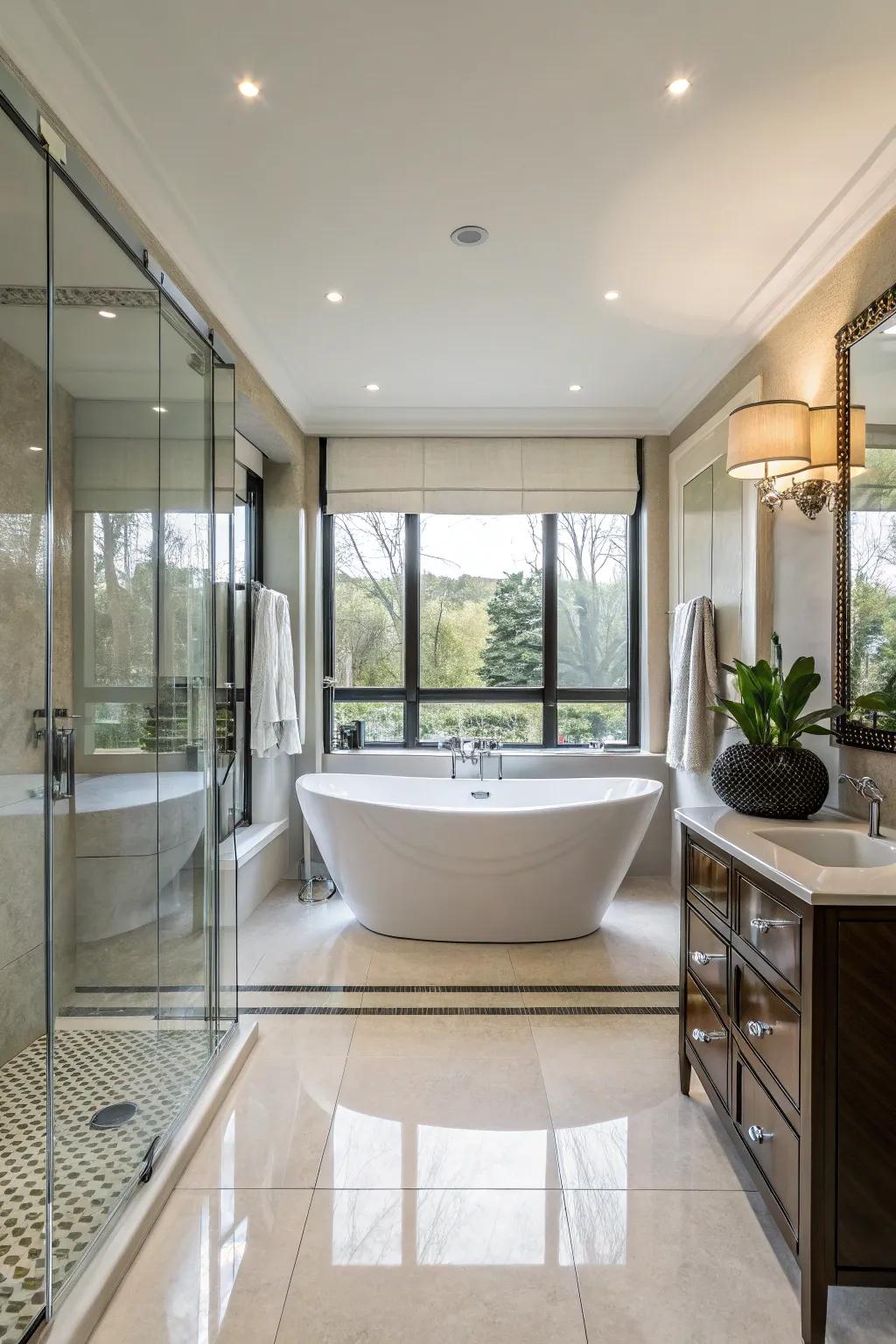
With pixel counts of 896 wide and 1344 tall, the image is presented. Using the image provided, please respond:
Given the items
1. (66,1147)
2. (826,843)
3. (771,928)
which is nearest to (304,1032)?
(66,1147)

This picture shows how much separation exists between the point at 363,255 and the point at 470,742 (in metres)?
2.59

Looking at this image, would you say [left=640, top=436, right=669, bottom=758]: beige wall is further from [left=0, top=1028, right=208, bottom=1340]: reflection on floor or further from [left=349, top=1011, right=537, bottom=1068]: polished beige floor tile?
[left=0, top=1028, right=208, bottom=1340]: reflection on floor

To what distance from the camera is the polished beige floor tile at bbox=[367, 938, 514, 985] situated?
2920mm

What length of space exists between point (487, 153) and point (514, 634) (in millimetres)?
2796

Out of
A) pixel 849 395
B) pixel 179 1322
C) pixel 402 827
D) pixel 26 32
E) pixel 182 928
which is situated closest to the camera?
pixel 179 1322

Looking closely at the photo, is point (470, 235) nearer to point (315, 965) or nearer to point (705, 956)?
point (705, 956)

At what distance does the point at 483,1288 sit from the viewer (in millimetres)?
1485

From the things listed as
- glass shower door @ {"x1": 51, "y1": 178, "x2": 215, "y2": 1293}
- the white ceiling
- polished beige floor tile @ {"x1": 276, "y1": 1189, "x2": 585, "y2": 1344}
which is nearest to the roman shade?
the white ceiling

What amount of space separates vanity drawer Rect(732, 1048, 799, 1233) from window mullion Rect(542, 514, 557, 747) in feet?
9.40

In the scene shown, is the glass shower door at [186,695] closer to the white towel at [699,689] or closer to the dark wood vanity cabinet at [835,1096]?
the dark wood vanity cabinet at [835,1096]

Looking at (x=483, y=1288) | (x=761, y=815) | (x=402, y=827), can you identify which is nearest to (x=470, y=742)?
(x=402, y=827)

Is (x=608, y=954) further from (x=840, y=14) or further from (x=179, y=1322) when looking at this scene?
(x=840, y=14)

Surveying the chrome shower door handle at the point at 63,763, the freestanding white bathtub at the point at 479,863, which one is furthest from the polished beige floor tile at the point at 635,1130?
the chrome shower door handle at the point at 63,763

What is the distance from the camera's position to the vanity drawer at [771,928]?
4.76 feet
